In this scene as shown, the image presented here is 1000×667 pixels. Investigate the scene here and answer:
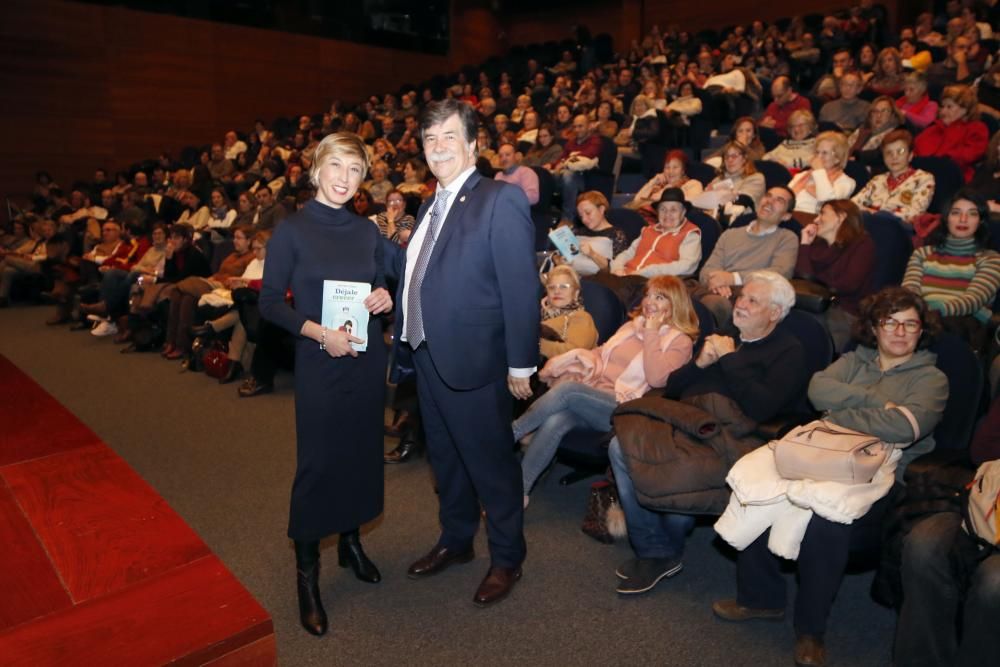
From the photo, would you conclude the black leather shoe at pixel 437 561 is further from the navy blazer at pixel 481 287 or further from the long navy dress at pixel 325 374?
the navy blazer at pixel 481 287

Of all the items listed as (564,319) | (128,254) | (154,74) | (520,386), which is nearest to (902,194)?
(564,319)

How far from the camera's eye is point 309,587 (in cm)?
201

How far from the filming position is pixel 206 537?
8.27 ft

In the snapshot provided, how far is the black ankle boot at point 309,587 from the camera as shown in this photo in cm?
198

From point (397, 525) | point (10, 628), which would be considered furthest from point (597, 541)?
point (10, 628)

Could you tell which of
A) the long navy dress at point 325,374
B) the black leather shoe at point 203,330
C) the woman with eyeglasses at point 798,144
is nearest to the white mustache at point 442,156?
the long navy dress at point 325,374

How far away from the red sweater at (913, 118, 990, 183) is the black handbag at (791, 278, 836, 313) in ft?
6.31

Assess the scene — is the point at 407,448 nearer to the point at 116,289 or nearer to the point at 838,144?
the point at 838,144

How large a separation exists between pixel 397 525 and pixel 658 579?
3.25 feet

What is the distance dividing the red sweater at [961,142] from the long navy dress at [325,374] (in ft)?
12.7

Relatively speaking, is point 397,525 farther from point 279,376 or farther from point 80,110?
point 80,110

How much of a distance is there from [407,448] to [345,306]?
1.50 meters

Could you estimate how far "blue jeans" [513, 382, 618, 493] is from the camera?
2555 millimetres

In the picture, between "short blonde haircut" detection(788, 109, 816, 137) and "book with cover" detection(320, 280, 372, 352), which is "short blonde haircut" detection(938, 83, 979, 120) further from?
"book with cover" detection(320, 280, 372, 352)
